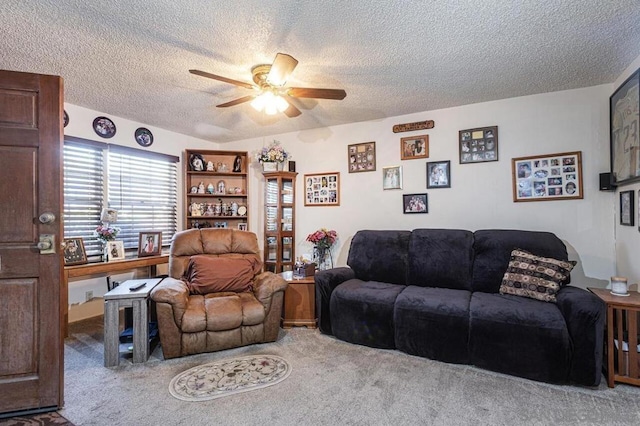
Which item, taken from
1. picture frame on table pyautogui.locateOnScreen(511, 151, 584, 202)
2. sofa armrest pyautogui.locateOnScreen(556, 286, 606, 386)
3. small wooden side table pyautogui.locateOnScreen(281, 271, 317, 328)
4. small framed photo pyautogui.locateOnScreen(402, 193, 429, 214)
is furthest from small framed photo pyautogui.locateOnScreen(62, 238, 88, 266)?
picture frame on table pyautogui.locateOnScreen(511, 151, 584, 202)

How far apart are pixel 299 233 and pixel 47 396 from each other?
2.99 meters

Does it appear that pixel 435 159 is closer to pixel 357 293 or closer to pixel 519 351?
pixel 357 293

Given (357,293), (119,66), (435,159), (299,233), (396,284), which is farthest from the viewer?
(299,233)

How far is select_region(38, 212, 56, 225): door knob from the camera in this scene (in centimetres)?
188

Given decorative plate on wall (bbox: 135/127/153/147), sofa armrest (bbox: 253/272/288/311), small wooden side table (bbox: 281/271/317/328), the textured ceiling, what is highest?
the textured ceiling

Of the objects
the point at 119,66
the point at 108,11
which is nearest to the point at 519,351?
the point at 108,11

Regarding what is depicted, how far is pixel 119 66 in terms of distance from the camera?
2.51 meters

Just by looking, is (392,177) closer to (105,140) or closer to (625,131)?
(625,131)

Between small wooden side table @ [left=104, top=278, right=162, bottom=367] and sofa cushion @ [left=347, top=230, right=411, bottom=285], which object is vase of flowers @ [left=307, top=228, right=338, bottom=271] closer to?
sofa cushion @ [left=347, top=230, right=411, bottom=285]

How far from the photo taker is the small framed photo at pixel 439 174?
3.50m

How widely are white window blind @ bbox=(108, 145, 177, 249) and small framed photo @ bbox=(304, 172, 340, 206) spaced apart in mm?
2016

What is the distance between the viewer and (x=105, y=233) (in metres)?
3.50

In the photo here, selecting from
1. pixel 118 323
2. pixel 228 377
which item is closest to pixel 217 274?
pixel 118 323

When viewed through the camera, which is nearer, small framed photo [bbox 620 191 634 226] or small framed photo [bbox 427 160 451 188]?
small framed photo [bbox 620 191 634 226]
